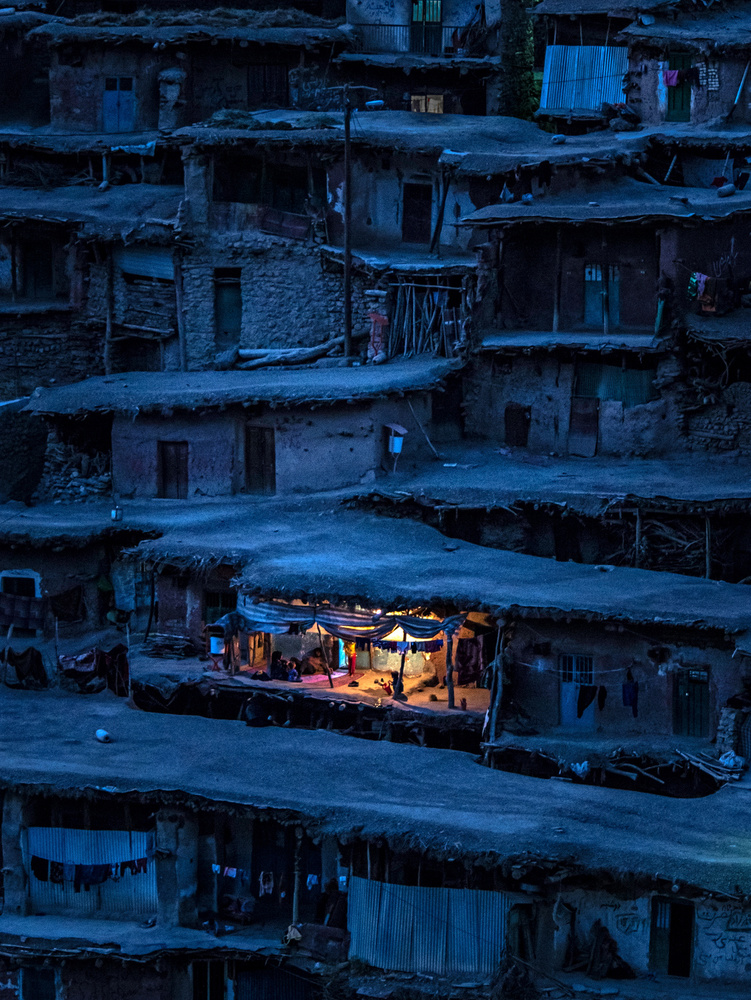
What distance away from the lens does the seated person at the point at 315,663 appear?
145 feet

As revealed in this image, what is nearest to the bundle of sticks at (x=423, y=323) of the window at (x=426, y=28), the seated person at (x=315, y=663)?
the window at (x=426, y=28)

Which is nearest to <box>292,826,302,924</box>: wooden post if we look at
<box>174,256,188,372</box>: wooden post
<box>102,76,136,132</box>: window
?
<box>174,256,188,372</box>: wooden post

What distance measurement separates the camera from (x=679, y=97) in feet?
174

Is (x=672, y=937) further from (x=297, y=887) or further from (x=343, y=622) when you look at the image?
(x=343, y=622)

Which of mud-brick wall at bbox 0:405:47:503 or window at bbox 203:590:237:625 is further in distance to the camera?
mud-brick wall at bbox 0:405:47:503

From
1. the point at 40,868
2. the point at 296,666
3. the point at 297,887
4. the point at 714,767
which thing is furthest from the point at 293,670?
the point at 714,767

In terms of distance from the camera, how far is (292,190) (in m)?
53.2

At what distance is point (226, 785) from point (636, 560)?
12.1 metres

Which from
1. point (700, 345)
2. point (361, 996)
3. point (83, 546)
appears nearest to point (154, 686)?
point (83, 546)

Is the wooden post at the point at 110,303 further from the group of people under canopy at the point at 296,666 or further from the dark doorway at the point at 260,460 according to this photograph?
the group of people under canopy at the point at 296,666

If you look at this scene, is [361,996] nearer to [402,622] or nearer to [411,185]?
[402,622]

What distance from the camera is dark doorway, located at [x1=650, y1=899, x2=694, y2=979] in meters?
35.4

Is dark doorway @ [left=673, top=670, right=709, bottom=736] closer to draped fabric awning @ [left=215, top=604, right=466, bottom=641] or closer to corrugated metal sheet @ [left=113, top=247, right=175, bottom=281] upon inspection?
draped fabric awning @ [left=215, top=604, right=466, bottom=641]

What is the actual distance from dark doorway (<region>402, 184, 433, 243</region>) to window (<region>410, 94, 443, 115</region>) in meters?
5.01
